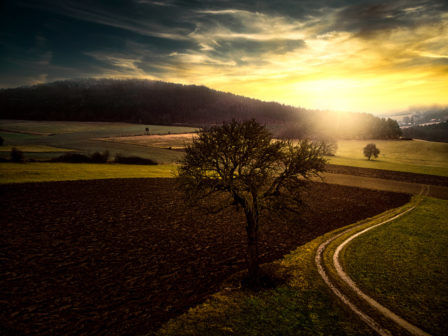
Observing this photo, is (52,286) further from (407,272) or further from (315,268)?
(407,272)

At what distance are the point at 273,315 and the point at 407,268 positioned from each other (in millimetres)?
13357

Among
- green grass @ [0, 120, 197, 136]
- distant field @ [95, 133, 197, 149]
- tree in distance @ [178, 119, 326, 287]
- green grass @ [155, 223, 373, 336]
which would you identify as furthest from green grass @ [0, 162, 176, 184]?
green grass @ [0, 120, 197, 136]

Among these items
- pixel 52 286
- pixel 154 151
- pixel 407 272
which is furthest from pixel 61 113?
pixel 407 272

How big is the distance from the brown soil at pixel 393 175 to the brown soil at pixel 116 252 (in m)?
29.2

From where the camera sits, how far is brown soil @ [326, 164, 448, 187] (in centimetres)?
6419

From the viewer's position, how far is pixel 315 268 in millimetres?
20375

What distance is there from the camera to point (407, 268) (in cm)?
2022

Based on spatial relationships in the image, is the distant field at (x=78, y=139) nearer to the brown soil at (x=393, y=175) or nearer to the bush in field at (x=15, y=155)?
the bush in field at (x=15, y=155)

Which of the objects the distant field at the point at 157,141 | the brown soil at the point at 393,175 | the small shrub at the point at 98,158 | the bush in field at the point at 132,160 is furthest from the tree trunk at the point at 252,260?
the distant field at the point at 157,141

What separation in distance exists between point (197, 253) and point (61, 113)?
214 metres

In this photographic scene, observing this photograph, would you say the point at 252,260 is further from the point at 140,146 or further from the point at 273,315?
the point at 140,146

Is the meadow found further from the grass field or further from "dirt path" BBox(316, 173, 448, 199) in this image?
the grass field

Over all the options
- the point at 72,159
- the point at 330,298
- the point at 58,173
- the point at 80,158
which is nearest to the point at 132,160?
the point at 80,158

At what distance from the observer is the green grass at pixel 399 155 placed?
3638 inches
